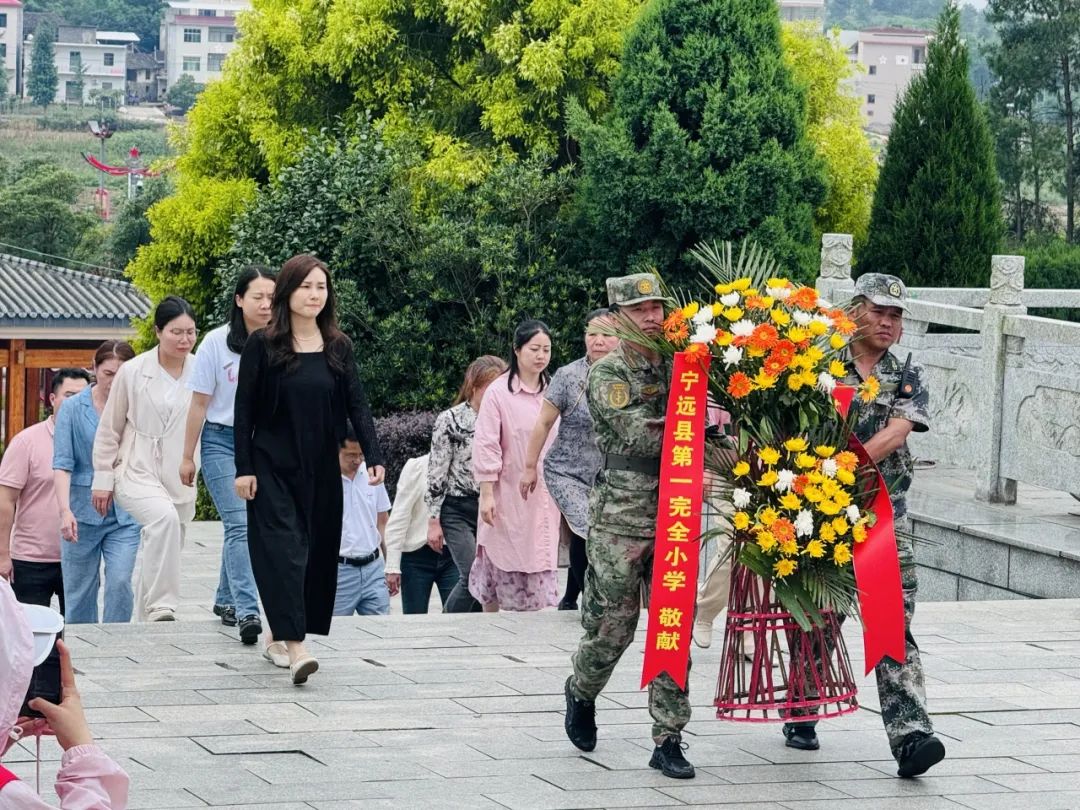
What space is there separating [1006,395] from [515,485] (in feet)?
13.5

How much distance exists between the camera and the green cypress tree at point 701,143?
18688mm

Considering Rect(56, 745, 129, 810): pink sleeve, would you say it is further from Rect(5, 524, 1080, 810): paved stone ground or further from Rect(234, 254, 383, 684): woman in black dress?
Rect(234, 254, 383, 684): woman in black dress

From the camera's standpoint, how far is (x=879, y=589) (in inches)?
229

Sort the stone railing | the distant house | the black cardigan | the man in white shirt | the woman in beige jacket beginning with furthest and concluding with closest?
the distant house < the stone railing < the man in white shirt < the woman in beige jacket < the black cardigan

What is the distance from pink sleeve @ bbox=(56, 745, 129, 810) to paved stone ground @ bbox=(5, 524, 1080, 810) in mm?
1825

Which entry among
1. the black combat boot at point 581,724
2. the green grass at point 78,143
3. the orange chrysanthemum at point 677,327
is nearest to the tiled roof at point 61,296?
the black combat boot at point 581,724

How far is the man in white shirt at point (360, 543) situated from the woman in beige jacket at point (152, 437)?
0.94 metres

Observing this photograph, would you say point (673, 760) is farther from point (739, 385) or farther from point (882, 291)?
point (882, 291)

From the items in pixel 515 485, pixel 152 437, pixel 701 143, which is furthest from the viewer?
pixel 701 143

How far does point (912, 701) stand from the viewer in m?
5.89

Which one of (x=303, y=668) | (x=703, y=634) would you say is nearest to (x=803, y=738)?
(x=703, y=634)

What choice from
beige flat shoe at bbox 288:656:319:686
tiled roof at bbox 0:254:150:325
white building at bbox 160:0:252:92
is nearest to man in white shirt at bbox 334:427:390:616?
beige flat shoe at bbox 288:656:319:686

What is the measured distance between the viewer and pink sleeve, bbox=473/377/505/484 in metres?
8.72

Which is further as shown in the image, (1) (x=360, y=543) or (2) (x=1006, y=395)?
(2) (x=1006, y=395)
